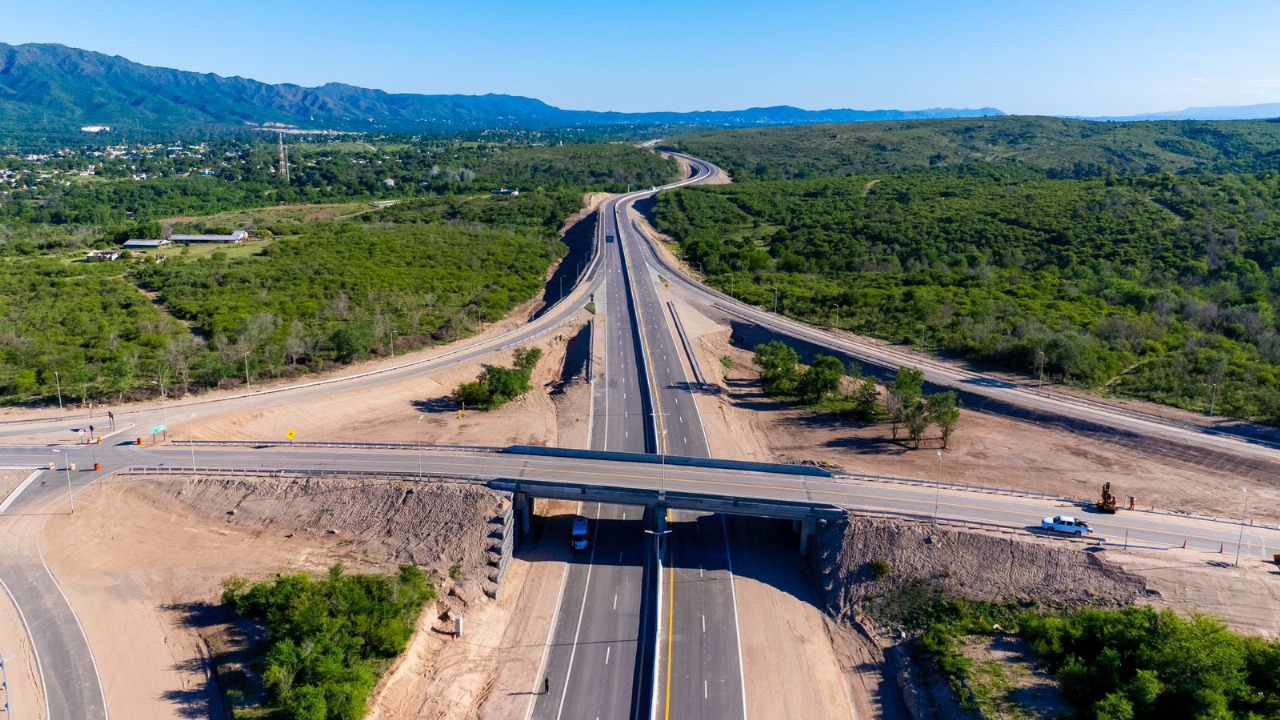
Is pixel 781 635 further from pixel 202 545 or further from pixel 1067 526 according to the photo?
pixel 202 545

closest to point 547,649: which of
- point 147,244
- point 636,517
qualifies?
point 636,517

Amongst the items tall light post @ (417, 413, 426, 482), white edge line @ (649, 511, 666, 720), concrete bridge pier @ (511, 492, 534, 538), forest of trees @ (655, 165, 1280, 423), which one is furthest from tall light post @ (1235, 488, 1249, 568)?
tall light post @ (417, 413, 426, 482)

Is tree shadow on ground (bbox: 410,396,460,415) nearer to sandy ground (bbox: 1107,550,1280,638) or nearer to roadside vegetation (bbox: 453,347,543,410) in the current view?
roadside vegetation (bbox: 453,347,543,410)

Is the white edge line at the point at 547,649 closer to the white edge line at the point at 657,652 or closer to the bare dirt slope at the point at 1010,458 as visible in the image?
the white edge line at the point at 657,652

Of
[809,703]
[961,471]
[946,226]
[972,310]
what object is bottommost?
[809,703]

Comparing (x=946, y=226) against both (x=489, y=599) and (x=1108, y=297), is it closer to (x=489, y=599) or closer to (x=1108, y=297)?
(x=1108, y=297)

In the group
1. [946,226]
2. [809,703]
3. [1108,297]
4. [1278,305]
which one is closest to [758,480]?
[809,703]

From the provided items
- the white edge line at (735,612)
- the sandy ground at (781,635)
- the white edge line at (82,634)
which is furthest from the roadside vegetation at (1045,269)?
the white edge line at (82,634)
